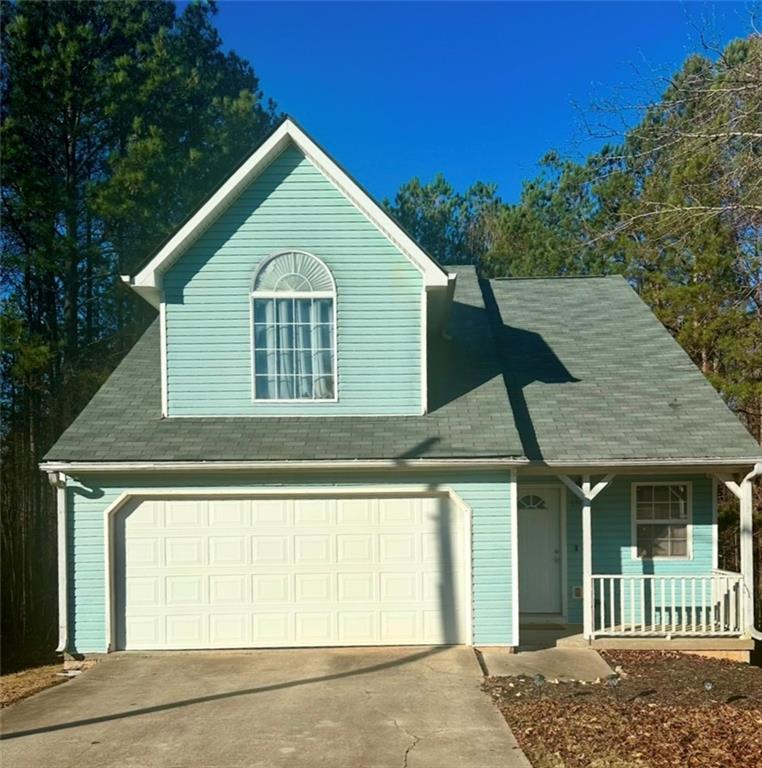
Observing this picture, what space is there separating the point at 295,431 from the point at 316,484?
0.86 m

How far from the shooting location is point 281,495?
9.98 metres

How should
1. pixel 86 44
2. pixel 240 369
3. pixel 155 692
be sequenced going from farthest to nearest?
1. pixel 86 44
2. pixel 240 369
3. pixel 155 692

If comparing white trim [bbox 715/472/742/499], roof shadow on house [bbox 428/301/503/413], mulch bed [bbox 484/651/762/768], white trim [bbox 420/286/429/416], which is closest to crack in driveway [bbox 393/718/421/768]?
mulch bed [bbox 484/651/762/768]

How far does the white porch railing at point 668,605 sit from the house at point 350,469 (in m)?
0.04

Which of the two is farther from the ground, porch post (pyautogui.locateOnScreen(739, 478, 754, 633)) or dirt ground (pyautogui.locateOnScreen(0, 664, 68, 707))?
porch post (pyautogui.locateOnScreen(739, 478, 754, 633))

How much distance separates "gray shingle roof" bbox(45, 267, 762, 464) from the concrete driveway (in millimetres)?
2576

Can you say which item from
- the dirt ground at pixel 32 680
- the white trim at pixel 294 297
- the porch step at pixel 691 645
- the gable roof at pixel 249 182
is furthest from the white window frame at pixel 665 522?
the dirt ground at pixel 32 680

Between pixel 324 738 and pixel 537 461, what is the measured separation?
16.1 ft

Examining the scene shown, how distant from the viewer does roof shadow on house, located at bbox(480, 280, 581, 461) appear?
35.7ft

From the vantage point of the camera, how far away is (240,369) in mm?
10773

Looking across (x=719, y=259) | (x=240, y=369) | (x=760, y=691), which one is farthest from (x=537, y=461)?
(x=719, y=259)

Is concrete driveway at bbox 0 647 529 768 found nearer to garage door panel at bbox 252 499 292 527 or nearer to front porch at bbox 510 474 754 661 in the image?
garage door panel at bbox 252 499 292 527

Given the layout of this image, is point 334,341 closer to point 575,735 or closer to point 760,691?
point 575,735

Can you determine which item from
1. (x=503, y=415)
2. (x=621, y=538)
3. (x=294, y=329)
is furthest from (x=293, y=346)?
(x=621, y=538)
